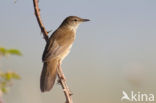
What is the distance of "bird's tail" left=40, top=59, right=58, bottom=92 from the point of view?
2.71 meters

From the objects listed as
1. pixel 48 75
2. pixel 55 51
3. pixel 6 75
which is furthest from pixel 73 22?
pixel 6 75

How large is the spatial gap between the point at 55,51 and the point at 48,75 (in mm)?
400

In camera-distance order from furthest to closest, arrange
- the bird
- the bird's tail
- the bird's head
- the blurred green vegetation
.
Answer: the bird's head
the bird
the bird's tail
the blurred green vegetation

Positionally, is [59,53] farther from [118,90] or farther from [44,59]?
[118,90]

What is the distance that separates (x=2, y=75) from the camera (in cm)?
142

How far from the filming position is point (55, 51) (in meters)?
3.35

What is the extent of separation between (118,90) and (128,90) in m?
0.63

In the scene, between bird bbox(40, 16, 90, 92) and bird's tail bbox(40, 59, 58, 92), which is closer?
bird's tail bbox(40, 59, 58, 92)

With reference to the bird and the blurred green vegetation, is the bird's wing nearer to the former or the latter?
the bird

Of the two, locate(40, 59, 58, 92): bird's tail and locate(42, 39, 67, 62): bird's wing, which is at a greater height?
locate(42, 39, 67, 62): bird's wing

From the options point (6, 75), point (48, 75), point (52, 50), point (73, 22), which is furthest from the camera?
point (73, 22)

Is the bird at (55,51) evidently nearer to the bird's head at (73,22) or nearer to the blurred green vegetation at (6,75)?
the bird's head at (73,22)

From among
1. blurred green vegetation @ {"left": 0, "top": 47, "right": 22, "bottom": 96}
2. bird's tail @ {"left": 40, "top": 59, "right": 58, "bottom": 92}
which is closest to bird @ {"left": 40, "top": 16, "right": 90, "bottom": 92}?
bird's tail @ {"left": 40, "top": 59, "right": 58, "bottom": 92}

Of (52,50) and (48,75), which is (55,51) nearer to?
(52,50)
